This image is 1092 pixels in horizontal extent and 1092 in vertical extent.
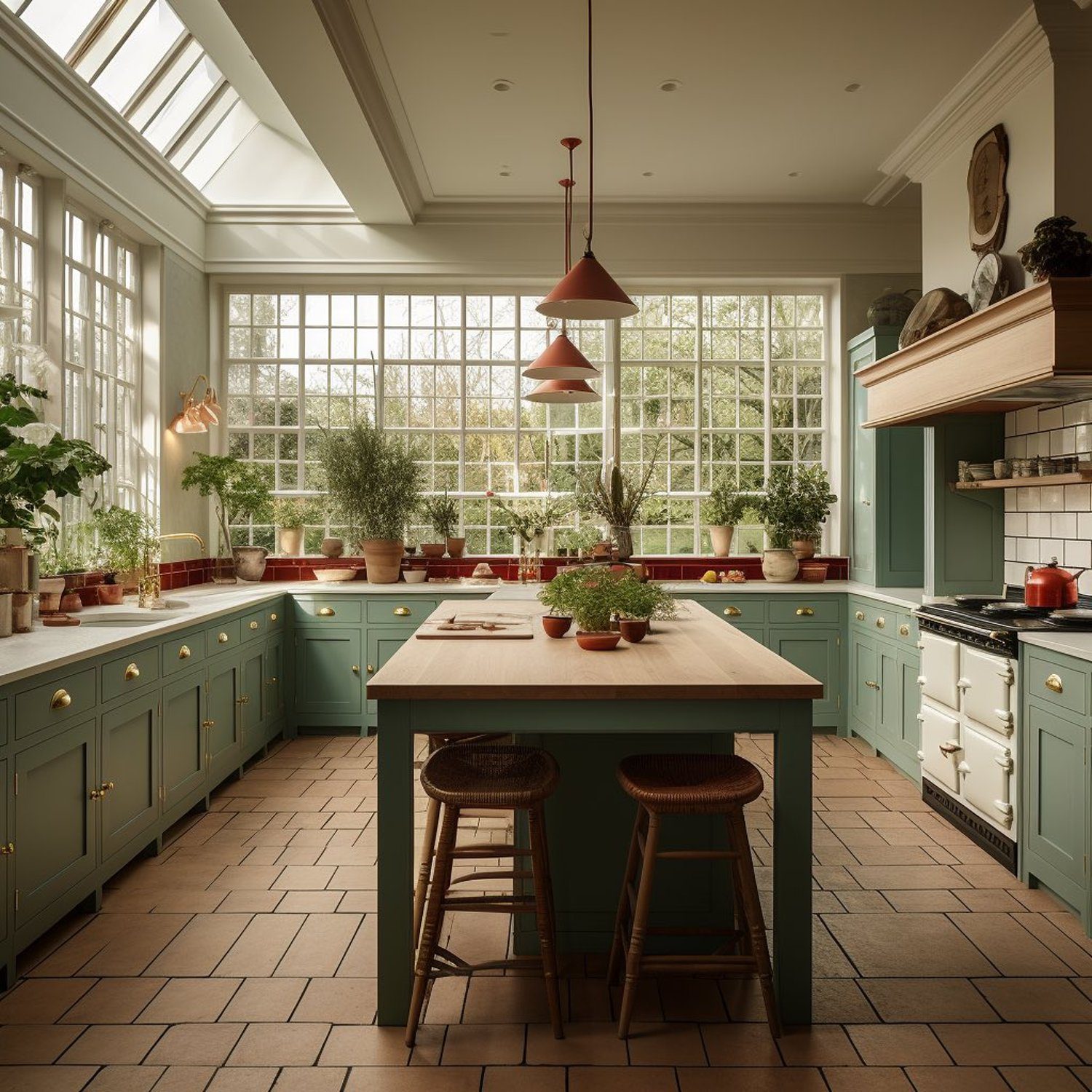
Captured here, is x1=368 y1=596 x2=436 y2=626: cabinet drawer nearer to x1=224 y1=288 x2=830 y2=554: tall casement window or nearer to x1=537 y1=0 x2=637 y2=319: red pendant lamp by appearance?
x1=224 y1=288 x2=830 y2=554: tall casement window

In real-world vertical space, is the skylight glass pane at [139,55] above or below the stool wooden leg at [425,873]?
above

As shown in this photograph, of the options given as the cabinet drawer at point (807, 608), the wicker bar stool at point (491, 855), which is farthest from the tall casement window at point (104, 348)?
the cabinet drawer at point (807, 608)

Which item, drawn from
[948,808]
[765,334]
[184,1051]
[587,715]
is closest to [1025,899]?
[948,808]

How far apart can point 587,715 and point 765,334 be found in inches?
198

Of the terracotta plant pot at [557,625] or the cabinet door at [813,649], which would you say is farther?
the cabinet door at [813,649]

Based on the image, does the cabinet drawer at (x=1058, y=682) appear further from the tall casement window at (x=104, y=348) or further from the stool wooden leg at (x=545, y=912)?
the tall casement window at (x=104, y=348)

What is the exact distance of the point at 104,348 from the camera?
5.39 metres

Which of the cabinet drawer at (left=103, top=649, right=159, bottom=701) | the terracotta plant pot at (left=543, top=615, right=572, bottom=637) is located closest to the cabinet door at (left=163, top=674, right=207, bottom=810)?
the cabinet drawer at (left=103, top=649, right=159, bottom=701)

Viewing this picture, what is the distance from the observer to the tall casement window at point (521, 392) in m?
6.80

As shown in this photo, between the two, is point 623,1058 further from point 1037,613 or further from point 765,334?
point 765,334

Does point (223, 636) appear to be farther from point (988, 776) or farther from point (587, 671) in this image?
point (988, 776)

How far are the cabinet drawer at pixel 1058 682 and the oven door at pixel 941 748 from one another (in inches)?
27.5

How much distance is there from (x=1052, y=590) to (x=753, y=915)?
7.96 feet

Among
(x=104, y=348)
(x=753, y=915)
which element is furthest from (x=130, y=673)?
(x=104, y=348)
